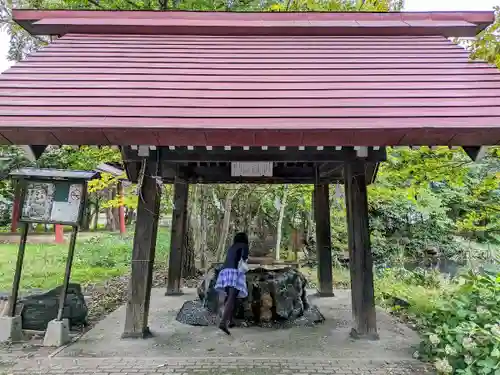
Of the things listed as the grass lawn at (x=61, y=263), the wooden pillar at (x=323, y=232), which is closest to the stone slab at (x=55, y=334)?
the grass lawn at (x=61, y=263)

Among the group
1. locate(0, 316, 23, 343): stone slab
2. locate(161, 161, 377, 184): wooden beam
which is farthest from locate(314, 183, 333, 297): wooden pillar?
locate(0, 316, 23, 343): stone slab

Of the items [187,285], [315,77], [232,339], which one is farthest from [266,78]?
[187,285]

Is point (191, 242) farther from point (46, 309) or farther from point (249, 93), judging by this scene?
point (249, 93)

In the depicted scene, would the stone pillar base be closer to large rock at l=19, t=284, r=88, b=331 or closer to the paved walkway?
the paved walkway

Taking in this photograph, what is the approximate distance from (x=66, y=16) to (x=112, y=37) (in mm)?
840

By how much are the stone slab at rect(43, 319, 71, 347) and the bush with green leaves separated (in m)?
4.18

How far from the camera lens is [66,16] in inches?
217

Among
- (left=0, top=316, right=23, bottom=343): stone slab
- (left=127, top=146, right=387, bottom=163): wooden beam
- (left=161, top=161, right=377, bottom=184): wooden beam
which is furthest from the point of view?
(left=161, top=161, right=377, bottom=184): wooden beam

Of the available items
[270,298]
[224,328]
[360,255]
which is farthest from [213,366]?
[360,255]

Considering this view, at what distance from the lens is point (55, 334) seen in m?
4.39

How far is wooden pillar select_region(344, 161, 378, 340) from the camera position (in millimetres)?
4512

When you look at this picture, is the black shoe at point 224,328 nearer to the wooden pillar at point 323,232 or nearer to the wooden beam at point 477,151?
the wooden pillar at point 323,232

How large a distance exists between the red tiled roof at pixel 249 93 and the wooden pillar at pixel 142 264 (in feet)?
3.83

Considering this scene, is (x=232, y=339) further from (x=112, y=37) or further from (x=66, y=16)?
(x=66, y=16)
